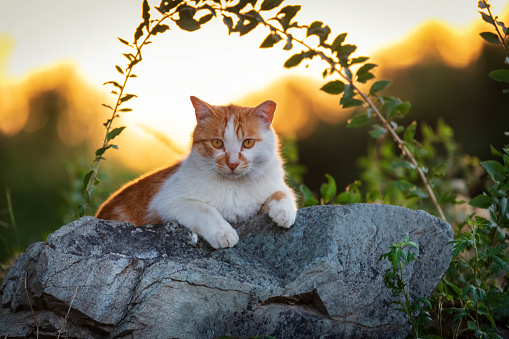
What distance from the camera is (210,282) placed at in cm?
228

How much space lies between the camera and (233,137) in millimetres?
2803

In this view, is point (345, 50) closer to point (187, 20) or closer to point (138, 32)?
point (187, 20)

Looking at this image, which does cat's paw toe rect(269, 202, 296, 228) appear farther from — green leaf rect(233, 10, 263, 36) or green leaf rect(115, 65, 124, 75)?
green leaf rect(115, 65, 124, 75)

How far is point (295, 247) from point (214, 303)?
1.60 ft

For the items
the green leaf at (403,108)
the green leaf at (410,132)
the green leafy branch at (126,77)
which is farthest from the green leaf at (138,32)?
the green leaf at (410,132)

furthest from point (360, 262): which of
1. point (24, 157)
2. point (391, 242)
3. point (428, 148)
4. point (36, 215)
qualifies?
point (24, 157)

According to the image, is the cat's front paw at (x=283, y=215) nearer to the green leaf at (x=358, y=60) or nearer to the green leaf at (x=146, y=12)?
the green leaf at (x=358, y=60)

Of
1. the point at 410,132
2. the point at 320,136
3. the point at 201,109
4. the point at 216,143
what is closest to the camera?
the point at 216,143

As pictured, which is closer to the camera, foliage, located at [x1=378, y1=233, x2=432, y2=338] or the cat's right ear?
foliage, located at [x1=378, y1=233, x2=432, y2=338]

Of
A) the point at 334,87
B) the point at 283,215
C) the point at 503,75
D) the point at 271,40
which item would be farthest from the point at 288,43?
the point at 503,75

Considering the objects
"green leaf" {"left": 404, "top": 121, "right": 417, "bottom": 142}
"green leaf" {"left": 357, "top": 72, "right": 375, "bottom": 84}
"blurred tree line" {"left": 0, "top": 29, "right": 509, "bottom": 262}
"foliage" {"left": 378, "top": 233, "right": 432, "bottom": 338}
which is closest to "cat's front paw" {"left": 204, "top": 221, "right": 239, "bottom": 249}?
"foliage" {"left": 378, "top": 233, "right": 432, "bottom": 338}

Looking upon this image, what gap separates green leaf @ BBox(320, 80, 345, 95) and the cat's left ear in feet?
1.31

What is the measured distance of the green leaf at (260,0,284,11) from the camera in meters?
2.32

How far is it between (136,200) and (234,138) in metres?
0.79
